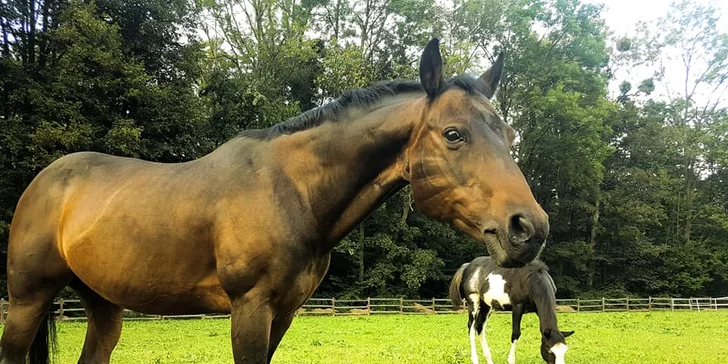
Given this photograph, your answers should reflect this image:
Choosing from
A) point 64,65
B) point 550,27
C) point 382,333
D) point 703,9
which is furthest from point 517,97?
point 64,65

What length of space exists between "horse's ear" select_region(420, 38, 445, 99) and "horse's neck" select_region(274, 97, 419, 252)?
0.12 metres

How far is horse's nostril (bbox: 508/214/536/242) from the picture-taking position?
1.94 metres

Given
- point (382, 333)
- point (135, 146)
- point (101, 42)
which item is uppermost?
point (101, 42)

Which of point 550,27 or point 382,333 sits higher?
point 550,27

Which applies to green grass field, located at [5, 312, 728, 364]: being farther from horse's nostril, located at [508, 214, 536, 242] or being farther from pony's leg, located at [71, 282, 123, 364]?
horse's nostril, located at [508, 214, 536, 242]

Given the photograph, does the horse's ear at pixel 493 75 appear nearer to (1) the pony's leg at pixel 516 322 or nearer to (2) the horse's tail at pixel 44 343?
(2) the horse's tail at pixel 44 343

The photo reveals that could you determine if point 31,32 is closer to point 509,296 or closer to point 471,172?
point 509,296

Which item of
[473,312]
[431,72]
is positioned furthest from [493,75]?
[473,312]

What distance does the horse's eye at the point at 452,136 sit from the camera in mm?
2232

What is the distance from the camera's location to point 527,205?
2.00 metres

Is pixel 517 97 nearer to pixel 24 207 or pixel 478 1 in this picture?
pixel 478 1

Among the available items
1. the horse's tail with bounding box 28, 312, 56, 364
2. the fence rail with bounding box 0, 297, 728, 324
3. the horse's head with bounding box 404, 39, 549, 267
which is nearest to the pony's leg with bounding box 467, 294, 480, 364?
the horse's tail with bounding box 28, 312, 56, 364

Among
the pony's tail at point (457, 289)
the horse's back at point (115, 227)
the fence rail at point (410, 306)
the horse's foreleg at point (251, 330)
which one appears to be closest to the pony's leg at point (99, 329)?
the horse's back at point (115, 227)

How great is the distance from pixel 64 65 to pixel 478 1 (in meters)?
23.0
